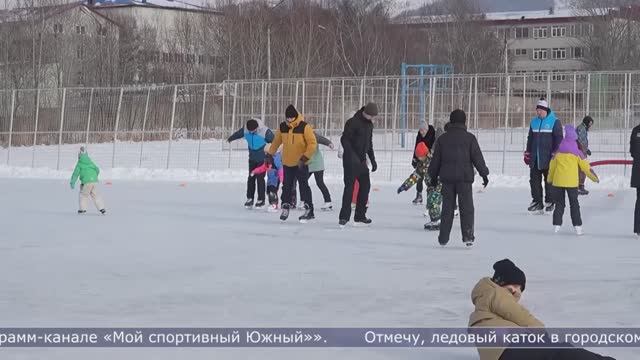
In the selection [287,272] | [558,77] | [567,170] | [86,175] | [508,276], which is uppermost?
[558,77]

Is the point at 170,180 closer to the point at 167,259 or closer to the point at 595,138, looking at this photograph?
the point at 595,138

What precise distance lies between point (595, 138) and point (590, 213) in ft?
33.7

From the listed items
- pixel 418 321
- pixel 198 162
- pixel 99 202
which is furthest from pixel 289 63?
pixel 418 321

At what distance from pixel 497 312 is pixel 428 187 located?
8013 mm

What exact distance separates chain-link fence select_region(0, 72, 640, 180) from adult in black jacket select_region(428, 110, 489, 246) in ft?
41.2

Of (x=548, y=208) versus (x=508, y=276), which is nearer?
(x=508, y=276)

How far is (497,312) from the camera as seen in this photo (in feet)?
18.4

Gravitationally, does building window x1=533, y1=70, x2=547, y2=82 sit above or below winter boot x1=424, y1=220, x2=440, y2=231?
above

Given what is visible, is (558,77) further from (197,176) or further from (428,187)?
(428,187)

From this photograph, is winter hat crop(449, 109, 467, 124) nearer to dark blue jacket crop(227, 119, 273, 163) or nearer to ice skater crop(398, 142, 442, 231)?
ice skater crop(398, 142, 442, 231)

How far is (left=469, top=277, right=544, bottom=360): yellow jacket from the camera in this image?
5.56 metres

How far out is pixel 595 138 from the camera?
1014 inches

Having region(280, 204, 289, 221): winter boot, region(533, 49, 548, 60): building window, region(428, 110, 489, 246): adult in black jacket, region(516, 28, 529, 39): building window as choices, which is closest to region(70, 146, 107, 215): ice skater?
region(280, 204, 289, 221): winter boot

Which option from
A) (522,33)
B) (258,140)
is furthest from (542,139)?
(522,33)
